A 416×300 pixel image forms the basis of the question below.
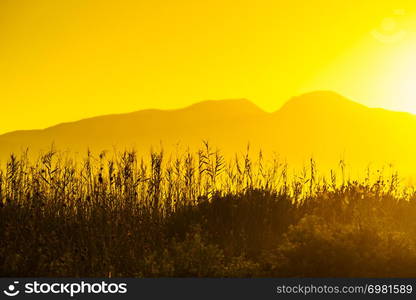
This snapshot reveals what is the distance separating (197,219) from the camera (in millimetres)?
12938

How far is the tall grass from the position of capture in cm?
943

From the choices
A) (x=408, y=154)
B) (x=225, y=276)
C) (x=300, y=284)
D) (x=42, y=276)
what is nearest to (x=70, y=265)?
(x=42, y=276)

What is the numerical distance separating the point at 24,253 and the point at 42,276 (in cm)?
106

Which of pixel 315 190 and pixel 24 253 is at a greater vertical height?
pixel 315 190

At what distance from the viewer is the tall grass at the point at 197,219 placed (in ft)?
30.9

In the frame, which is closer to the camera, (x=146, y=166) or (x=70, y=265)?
(x=70, y=265)

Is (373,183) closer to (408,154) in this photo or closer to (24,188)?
(24,188)

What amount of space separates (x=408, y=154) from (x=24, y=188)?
7229 inches

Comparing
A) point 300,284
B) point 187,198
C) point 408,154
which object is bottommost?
point 300,284

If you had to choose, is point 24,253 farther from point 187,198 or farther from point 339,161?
point 339,161

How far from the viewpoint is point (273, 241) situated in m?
12.0

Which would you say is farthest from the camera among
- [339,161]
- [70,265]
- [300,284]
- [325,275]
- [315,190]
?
[339,161]

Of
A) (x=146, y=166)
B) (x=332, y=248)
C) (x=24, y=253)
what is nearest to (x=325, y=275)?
(x=332, y=248)

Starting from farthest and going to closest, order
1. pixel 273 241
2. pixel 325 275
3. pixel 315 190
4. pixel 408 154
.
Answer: pixel 408 154, pixel 315 190, pixel 273 241, pixel 325 275
